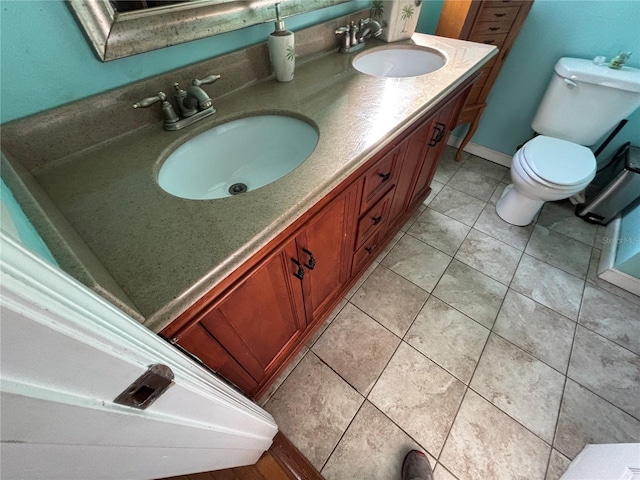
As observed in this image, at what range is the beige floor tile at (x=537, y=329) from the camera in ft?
3.75

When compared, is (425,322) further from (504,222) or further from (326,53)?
(326,53)

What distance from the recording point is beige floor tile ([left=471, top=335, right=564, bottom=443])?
994 mm

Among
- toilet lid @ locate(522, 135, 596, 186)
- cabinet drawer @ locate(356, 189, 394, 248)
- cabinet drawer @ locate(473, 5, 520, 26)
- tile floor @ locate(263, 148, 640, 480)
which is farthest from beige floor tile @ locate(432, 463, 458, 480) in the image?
cabinet drawer @ locate(473, 5, 520, 26)

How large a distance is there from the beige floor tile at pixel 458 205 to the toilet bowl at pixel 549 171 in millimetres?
235

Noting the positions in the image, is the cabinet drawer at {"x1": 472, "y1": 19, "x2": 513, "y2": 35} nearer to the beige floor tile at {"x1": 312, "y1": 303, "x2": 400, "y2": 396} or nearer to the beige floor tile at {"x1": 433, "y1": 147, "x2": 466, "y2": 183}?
the beige floor tile at {"x1": 433, "y1": 147, "x2": 466, "y2": 183}

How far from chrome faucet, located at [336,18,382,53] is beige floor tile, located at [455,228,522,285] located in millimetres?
1158

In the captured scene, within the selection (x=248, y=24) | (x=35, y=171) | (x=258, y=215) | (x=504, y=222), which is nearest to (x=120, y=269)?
(x=258, y=215)

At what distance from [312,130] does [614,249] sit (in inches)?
67.1

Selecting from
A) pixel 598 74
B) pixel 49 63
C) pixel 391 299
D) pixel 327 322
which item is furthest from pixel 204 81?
pixel 598 74

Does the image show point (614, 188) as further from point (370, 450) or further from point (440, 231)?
point (370, 450)

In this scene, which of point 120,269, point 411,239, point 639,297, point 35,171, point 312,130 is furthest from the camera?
point 411,239

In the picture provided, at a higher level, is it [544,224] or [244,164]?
[244,164]

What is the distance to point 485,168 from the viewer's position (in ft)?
6.65

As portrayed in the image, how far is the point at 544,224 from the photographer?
165 cm
